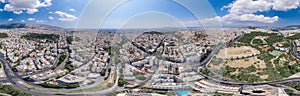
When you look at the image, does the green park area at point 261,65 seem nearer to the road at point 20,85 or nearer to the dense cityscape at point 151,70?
the dense cityscape at point 151,70

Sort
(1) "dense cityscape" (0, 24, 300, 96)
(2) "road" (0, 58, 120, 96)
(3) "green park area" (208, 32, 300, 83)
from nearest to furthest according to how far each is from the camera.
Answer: (2) "road" (0, 58, 120, 96), (1) "dense cityscape" (0, 24, 300, 96), (3) "green park area" (208, 32, 300, 83)

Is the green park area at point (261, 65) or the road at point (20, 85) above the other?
the green park area at point (261, 65)

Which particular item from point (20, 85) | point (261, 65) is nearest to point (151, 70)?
point (20, 85)

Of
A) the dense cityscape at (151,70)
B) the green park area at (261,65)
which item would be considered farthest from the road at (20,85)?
the green park area at (261,65)

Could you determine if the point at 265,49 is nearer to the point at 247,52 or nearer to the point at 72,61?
the point at 247,52

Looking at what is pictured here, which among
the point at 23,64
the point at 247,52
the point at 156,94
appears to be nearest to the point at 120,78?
the point at 156,94

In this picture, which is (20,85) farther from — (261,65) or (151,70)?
(261,65)

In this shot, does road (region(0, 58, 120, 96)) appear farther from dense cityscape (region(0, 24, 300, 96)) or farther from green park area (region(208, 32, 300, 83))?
green park area (region(208, 32, 300, 83))

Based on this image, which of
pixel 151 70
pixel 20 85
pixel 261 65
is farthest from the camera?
pixel 261 65

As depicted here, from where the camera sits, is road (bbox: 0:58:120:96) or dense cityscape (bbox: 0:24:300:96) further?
dense cityscape (bbox: 0:24:300:96)

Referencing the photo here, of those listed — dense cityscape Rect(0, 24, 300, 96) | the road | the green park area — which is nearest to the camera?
the road

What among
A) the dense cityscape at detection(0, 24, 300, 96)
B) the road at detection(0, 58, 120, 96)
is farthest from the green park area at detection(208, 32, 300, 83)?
the road at detection(0, 58, 120, 96)

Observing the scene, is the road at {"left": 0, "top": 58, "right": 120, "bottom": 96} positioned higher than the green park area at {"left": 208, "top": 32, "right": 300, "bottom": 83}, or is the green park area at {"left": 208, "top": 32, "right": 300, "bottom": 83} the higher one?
the green park area at {"left": 208, "top": 32, "right": 300, "bottom": 83}
